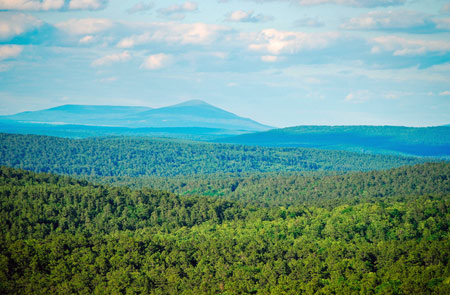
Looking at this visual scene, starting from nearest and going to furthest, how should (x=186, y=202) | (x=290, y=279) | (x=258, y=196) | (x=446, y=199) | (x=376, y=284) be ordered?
1. (x=376, y=284)
2. (x=290, y=279)
3. (x=446, y=199)
4. (x=186, y=202)
5. (x=258, y=196)

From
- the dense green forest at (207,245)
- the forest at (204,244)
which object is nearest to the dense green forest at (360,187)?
the forest at (204,244)

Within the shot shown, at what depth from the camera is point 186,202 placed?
13500 cm

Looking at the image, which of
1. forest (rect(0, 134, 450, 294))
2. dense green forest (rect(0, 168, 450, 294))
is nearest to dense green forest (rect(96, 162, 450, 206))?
forest (rect(0, 134, 450, 294))

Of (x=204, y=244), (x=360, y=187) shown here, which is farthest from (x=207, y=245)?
(x=360, y=187)

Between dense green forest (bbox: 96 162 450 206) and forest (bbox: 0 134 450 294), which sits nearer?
forest (bbox: 0 134 450 294)

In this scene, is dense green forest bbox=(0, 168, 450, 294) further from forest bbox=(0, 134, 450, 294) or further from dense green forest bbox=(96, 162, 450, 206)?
dense green forest bbox=(96, 162, 450, 206)

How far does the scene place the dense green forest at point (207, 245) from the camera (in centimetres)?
7506

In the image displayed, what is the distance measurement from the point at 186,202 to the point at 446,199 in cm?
5211

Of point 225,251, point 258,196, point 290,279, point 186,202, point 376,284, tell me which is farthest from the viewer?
point 258,196

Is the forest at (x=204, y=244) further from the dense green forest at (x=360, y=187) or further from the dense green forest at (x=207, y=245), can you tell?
the dense green forest at (x=360, y=187)

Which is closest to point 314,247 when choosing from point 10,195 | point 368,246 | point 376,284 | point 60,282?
point 368,246

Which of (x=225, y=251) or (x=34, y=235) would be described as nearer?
(x=225, y=251)

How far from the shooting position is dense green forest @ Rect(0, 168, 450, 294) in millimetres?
75062

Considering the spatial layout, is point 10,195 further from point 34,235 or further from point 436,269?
point 436,269
